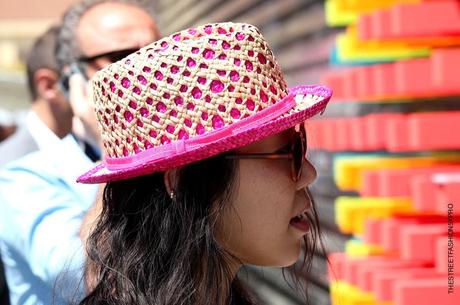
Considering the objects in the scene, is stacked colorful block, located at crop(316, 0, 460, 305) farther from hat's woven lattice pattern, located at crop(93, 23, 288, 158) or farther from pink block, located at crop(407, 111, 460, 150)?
hat's woven lattice pattern, located at crop(93, 23, 288, 158)

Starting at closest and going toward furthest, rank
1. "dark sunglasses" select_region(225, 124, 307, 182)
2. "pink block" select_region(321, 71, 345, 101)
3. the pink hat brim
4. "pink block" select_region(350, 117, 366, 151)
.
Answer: the pink hat brim < "dark sunglasses" select_region(225, 124, 307, 182) < "pink block" select_region(350, 117, 366, 151) < "pink block" select_region(321, 71, 345, 101)

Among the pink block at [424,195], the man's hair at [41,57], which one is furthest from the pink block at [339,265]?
the man's hair at [41,57]

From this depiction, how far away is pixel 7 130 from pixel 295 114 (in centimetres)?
663

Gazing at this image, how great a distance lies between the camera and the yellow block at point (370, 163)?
13.7ft

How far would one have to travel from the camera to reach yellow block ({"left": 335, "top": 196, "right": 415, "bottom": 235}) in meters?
4.21

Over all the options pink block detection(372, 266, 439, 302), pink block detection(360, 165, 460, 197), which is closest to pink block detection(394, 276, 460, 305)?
pink block detection(372, 266, 439, 302)

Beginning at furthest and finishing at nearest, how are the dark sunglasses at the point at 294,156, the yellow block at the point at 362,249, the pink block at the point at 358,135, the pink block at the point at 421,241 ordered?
the pink block at the point at 358,135 < the yellow block at the point at 362,249 < the pink block at the point at 421,241 < the dark sunglasses at the point at 294,156

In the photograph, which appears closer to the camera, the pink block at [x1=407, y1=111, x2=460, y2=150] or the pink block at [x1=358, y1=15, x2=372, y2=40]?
the pink block at [x1=407, y1=111, x2=460, y2=150]

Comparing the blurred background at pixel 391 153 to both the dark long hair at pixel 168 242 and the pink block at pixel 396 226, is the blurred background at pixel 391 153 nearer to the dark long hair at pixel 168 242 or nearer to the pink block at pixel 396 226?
the pink block at pixel 396 226

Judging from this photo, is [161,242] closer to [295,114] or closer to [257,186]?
[257,186]

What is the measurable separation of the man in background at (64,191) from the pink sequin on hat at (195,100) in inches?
16.0

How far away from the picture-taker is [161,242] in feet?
6.97

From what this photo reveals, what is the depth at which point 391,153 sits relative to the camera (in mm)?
4688

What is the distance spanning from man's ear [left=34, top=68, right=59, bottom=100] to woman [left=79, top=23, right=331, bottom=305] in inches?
124
